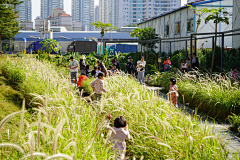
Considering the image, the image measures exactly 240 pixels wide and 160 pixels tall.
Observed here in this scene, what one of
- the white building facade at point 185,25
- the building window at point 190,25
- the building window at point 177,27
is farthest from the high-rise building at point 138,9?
the building window at point 190,25

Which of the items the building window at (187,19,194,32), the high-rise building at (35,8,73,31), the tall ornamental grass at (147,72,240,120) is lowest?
the tall ornamental grass at (147,72,240,120)

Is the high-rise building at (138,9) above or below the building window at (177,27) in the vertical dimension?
above

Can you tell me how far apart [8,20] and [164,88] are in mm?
37646

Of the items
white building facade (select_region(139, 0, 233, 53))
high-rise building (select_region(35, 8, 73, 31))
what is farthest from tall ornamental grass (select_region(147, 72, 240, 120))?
high-rise building (select_region(35, 8, 73, 31))

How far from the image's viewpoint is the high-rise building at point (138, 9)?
15825 centimetres

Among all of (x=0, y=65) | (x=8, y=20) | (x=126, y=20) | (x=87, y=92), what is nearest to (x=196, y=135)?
(x=87, y=92)

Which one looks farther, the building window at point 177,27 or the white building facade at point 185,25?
the building window at point 177,27

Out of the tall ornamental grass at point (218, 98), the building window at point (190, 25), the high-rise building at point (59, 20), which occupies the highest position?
the high-rise building at point (59, 20)

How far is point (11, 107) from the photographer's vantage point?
7246 mm

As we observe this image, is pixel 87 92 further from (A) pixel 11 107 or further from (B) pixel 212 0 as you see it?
(B) pixel 212 0

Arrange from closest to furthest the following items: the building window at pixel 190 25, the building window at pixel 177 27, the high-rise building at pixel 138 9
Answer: the building window at pixel 190 25, the building window at pixel 177 27, the high-rise building at pixel 138 9

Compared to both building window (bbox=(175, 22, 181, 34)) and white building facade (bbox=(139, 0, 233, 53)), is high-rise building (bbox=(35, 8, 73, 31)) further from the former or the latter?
building window (bbox=(175, 22, 181, 34))

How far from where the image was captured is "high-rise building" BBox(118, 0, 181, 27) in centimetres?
15825

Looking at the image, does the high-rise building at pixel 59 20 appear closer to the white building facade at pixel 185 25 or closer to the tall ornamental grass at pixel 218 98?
the white building facade at pixel 185 25
